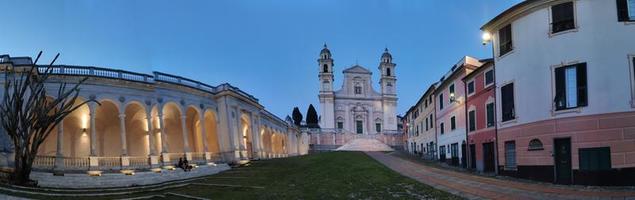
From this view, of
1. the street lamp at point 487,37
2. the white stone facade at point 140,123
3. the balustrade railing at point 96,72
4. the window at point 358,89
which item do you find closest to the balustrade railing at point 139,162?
the white stone facade at point 140,123

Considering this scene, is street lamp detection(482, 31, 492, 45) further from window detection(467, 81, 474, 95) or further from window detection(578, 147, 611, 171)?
window detection(578, 147, 611, 171)

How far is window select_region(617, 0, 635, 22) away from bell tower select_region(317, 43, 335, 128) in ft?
261

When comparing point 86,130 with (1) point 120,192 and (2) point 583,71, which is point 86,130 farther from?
(2) point 583,71

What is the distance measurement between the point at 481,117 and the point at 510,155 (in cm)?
504

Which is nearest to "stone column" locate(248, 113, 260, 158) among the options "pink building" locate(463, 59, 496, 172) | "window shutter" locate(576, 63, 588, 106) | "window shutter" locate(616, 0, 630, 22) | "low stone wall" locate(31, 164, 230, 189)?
"low stone wall" locate(31, 164, 230, 189)

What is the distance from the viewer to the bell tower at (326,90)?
319ft

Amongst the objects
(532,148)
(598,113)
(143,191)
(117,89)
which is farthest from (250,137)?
(598,113)

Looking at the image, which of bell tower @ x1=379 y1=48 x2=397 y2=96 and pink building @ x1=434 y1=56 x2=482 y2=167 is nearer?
pink building @ x1=434 y1=56 x2=482 y2=167

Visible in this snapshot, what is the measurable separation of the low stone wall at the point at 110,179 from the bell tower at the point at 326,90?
61.8m

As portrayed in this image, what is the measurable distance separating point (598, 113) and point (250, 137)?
126ft

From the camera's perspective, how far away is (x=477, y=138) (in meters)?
28.8

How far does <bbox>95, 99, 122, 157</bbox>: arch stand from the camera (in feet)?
121

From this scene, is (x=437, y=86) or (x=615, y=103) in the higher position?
(x=437, y=86)

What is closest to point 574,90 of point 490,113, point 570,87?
point 570,87
